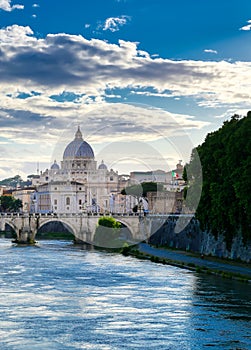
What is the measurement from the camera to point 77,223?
87500 millimetres

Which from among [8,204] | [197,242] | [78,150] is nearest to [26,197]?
[78,150]

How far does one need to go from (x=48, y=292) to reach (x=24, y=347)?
1126 cm

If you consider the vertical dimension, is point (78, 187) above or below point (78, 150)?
below

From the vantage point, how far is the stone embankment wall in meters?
47.4

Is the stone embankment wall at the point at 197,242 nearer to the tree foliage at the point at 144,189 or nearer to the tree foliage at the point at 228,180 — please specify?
the tree foliage at the point at 228,180

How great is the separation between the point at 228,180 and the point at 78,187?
318 feet

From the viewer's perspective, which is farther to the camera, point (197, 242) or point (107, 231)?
point (107, 231)

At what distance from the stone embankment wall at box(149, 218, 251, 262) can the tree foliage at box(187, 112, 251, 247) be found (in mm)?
832

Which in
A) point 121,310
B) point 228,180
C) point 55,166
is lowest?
point 121,310

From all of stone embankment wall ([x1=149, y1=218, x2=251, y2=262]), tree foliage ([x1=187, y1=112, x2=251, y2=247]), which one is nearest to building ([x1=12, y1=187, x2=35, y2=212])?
stone embankment wall ([x1=149, y1=218, x2=251, y2=262])

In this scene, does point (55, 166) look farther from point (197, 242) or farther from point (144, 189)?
point (197, 242)

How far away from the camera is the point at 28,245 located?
77.8 meters

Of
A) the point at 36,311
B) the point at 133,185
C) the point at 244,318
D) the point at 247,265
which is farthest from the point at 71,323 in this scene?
the point at 133,185

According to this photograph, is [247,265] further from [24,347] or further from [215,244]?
[24,347]
